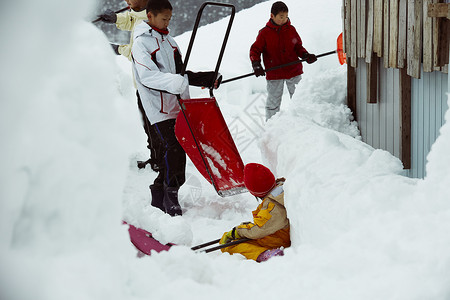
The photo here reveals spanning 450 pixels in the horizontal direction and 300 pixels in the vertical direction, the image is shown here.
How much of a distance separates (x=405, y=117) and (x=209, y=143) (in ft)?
4.96

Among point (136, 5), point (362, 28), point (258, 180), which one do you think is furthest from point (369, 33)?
point (136, 5)

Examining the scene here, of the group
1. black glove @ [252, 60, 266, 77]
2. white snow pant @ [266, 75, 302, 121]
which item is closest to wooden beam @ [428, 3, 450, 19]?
black glove @ [252, 60, 266, 77]

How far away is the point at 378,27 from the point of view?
14.4ft

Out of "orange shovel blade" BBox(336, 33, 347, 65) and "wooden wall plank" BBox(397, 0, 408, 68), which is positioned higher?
"wooden wall plank" BBox(397, 0, 408, 68)

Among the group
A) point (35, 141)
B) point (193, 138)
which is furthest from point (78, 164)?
point (193, 138)

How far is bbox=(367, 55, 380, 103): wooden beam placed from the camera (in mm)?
4719

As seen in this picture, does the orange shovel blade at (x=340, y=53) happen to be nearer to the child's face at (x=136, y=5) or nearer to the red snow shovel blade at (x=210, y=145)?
the child's face at (x=136, y=5)

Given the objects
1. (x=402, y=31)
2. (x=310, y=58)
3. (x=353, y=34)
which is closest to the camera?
(x=402, y=31)

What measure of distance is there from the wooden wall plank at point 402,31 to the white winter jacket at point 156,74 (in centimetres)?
156

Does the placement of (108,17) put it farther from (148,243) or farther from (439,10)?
(439,10)

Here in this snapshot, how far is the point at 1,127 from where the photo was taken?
140cm

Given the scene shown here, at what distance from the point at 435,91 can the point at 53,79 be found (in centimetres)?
292

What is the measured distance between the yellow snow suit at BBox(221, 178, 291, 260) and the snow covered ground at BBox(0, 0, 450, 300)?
25 centimetres

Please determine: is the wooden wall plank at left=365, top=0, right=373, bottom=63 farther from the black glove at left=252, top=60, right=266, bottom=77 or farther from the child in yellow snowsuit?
the child in yellow snowsuit
